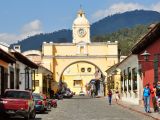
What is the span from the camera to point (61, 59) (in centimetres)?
10288

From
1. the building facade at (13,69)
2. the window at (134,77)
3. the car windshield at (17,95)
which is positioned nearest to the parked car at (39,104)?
the building facade at (13,69)

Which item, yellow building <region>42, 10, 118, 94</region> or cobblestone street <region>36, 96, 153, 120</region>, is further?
yellow building <region>42, 10, 118, 94</region>

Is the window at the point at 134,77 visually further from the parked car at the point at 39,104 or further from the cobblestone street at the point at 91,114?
the parked car at the point at 39,104

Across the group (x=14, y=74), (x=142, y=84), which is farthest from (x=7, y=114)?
(x=14, y=74)

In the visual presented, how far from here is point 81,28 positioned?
370 ft

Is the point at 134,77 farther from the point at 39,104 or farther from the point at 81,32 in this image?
the point at 81,32

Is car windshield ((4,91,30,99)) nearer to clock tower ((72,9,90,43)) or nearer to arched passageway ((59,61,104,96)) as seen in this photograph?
clock tower ((72,9,90,43))

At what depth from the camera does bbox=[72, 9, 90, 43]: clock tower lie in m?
110

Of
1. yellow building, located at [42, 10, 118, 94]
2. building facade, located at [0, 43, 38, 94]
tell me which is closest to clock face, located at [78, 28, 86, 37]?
yellow building, located at [42, 10, 118, 94]

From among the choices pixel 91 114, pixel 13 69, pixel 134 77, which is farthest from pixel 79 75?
pixel 91 114

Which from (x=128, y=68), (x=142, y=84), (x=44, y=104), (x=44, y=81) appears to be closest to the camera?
(x=44, y=104)

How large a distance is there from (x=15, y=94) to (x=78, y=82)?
5280 inches

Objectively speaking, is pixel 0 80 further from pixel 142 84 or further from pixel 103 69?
pixel 103 69

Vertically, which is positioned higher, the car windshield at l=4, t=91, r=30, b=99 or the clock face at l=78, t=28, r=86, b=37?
the clock face at l=78, t=28, r=86, b=37
